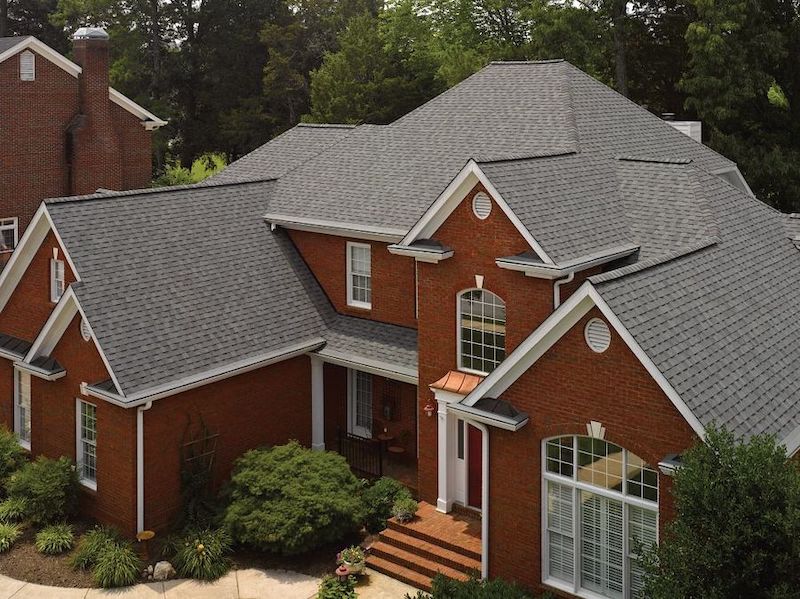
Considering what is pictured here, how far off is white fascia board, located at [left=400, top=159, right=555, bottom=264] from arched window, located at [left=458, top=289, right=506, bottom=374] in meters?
1.55

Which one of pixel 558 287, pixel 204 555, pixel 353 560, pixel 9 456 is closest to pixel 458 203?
pixel 558 287

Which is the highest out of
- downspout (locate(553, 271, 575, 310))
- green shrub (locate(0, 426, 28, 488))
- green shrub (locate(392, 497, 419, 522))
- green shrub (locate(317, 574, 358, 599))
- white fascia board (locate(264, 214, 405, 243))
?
white fascia board (locate(264, 214, 405, 243))

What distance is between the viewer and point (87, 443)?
2064cm

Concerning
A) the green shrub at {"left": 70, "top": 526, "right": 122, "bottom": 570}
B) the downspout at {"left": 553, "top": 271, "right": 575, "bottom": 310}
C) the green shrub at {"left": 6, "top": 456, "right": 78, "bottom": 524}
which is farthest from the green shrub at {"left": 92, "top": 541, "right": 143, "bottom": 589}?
the downspout at {"left": 553, "top": 271, "right": 575, "bottom": 310}

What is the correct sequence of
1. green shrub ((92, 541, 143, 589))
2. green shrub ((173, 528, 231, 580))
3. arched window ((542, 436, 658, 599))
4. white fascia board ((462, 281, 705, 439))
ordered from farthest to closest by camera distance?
green shrub ((173, 528, 231, 580)) → green shrub ((92, 541, 143, 589)) → arched window ((542, 436, 658, 599)) → white fascia board ((462, 281, 705, 439))

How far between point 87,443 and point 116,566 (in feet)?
12.2

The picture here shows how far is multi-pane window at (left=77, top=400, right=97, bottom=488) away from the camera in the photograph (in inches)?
806

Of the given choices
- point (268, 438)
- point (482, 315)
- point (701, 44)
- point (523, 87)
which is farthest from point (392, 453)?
point (701, 44)

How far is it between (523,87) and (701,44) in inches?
642

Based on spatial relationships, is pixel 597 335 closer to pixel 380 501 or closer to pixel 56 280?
pixel 380 501

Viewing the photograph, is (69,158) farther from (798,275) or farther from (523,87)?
(798,275)

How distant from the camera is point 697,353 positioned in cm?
1423

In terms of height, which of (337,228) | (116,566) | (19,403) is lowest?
(116,566)

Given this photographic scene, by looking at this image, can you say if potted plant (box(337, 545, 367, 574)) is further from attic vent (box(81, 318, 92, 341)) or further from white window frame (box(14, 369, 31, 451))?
white window frame (box(14, 369, 31, 451))
